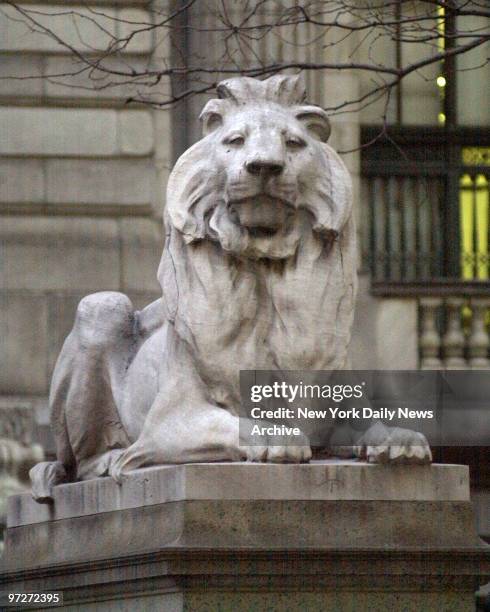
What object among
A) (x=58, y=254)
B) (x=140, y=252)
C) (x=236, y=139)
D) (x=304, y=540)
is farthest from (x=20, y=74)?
(x=304, y=540)

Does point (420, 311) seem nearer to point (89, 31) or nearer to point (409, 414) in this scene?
point (89, 31)

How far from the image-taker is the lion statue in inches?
494

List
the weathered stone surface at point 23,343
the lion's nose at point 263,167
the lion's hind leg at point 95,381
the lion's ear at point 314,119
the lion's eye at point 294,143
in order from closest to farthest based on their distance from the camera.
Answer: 1. the lion's nose at point 263,167
2. the lion's eye at point 294,143
3. the lion's ear at point 314,119
4. the lion's hind leg at point 95,381
5. the weathered stone surface at point 23,343

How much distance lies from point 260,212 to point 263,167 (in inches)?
8.4

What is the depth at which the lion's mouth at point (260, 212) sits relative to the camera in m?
12.5

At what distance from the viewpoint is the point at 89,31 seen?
75.3 feet

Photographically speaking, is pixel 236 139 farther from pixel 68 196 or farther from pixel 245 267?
pixel 68 196

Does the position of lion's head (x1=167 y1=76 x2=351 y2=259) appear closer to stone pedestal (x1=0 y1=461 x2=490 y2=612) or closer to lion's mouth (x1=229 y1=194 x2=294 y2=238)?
lion's mouth (x1=229 y1=194 x2=294 y2=238)

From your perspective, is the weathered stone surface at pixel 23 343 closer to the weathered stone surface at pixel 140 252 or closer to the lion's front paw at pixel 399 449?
the weathered stone surface at pixel 140 252

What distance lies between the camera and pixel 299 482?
12.2 meters

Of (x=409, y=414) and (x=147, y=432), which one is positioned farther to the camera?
(x=409, y=414)

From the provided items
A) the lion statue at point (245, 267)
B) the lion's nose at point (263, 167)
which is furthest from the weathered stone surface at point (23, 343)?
the lion's nose at point (263, 167)

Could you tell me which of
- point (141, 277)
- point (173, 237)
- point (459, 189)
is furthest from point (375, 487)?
point (459, 189)

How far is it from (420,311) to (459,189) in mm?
1292
